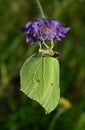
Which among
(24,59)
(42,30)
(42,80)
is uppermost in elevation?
(42,30)

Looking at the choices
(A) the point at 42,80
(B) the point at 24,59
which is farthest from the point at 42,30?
(B) the point at 24,59

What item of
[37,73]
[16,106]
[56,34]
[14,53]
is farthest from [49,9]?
[37,73]

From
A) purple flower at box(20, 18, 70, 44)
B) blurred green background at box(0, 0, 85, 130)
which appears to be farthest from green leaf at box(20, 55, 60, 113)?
blurred green background at box(0, 0, 85, 130)

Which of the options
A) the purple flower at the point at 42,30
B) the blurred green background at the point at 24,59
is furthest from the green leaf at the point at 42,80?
the blurred green background at the point at 24,59

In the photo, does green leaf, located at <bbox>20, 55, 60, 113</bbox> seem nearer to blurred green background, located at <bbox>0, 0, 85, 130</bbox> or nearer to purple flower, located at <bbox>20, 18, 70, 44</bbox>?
purple flower, located at <bbox>20, 18, 70, 44</bbox>

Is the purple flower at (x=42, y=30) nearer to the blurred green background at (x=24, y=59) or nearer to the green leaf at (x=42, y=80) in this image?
the green leaf at (x=42, y=80)

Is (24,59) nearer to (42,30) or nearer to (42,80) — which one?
(42,30)
